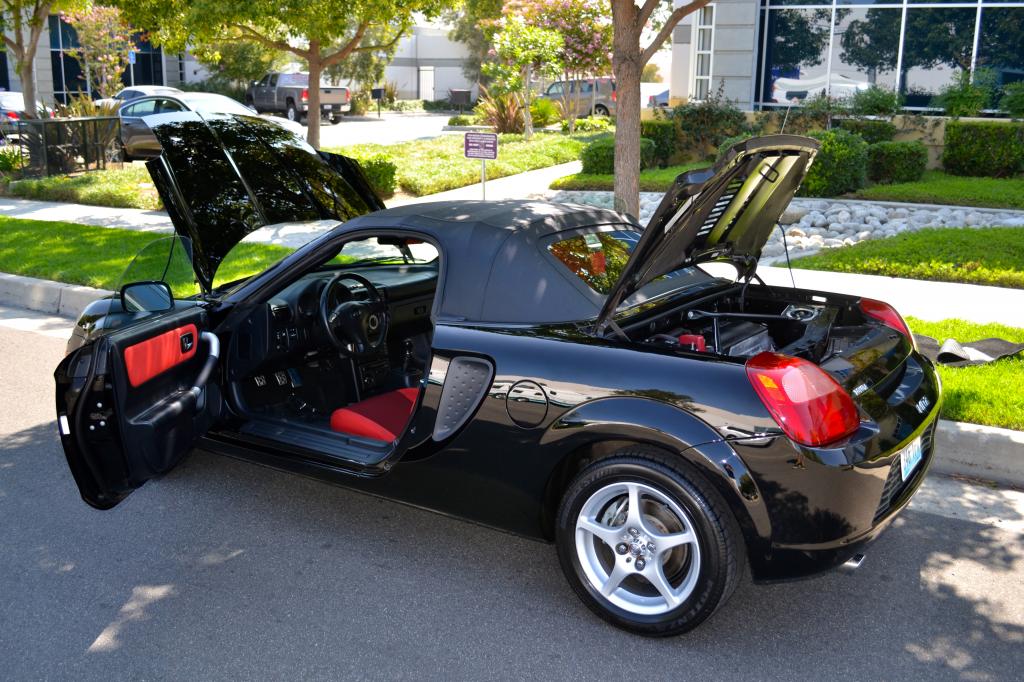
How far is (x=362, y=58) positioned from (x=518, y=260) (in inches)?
1682

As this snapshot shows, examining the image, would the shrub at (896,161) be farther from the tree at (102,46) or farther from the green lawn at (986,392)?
the tree at (102,46)

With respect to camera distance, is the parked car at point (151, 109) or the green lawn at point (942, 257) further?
the parked car at point (151, 109)

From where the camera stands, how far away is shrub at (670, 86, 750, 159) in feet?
60.8

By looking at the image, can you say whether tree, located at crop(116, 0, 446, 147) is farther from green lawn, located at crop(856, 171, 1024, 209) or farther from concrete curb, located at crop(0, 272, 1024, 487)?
concrete curb, located at crop(0, 272, 1024, 487)

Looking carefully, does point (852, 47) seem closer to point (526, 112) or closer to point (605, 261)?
point (526, 112)

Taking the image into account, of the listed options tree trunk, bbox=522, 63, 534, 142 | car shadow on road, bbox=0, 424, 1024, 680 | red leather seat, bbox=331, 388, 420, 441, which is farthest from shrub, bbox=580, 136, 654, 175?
car shadow on road, bbox=0, 424, 1024, 680

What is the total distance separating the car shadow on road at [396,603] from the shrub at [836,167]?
10.5 m

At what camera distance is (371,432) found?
172 inches

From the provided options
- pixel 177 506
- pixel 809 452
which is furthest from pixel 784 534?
pixel 177 506

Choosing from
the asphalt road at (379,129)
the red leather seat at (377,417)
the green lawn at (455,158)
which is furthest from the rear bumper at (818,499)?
the asphalt road at (379,129)

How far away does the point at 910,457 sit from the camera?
360 centimetres

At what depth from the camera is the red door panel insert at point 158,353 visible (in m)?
3.78

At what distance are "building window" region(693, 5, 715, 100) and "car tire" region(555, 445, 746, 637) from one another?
731 inches

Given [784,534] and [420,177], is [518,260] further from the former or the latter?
[420,177]
